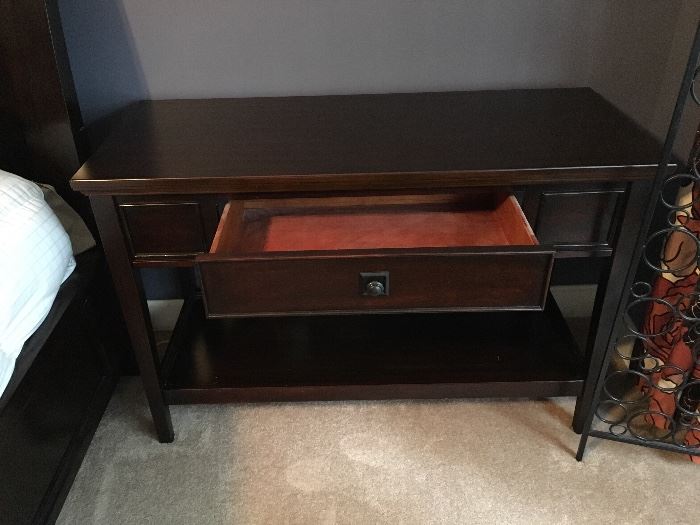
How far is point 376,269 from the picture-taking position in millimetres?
979

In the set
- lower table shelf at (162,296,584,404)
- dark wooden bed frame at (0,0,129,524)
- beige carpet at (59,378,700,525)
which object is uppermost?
dark wooden bed frame at (0,0,129,524)

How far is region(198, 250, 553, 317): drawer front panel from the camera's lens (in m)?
0.96

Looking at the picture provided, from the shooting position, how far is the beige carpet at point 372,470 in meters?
1.17

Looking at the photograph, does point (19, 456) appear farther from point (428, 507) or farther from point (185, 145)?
point (428, 507)

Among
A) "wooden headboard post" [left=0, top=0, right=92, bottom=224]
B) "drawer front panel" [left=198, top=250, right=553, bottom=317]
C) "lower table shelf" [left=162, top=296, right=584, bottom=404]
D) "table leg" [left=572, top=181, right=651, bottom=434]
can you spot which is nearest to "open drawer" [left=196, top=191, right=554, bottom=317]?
"drawer front panel" [left=198, top=250, right=553, bottom=317]

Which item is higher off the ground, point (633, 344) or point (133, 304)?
point (133, 304)

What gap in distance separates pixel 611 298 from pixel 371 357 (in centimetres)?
50

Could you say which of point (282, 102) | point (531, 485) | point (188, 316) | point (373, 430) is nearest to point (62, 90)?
point (282, 102)

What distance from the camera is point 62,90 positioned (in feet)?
3.77

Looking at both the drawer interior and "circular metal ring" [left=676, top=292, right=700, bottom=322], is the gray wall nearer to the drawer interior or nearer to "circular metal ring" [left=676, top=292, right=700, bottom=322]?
the drawer interior

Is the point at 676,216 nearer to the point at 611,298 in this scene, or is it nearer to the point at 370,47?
the point at 611,298

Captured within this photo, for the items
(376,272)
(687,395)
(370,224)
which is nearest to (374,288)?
(376,272)

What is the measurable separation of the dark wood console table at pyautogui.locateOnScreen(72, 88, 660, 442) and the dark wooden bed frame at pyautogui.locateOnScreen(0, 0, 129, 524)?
0.46 feet

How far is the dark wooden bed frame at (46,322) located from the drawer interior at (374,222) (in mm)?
375
